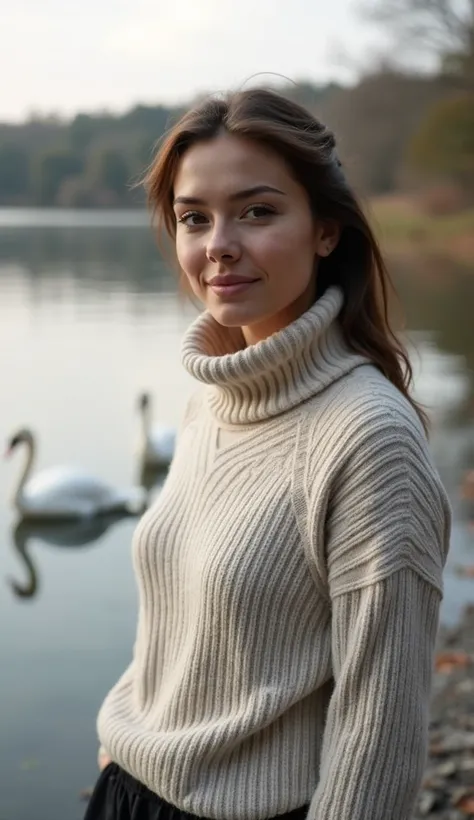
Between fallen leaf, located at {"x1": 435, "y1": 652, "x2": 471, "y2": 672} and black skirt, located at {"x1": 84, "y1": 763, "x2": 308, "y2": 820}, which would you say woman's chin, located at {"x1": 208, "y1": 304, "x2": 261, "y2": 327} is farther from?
fallen leaf, located at {"x1": 435, "y1": 652, "x2": 471, "y2": 672}

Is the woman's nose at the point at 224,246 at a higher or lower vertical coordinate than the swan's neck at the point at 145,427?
lower

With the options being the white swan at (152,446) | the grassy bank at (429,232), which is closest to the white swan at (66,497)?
the white swan at (152,446)

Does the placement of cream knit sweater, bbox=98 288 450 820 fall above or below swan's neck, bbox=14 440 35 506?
below

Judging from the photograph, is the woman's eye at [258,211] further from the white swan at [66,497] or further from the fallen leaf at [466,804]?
the white swan at [66,497]

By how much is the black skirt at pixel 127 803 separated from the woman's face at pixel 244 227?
771 millimetres

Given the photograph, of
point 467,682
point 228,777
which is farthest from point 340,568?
point 467,682

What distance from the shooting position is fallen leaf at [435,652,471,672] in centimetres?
441

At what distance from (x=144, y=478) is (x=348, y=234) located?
7.33 metres

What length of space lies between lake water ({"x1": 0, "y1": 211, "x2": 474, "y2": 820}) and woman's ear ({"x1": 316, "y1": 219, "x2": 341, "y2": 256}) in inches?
23.3

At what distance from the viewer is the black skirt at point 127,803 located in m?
1.50

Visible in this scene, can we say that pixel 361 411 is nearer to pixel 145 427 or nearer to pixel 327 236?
pixel 327 236

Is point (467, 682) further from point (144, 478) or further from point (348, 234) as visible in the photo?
point (144, 478)

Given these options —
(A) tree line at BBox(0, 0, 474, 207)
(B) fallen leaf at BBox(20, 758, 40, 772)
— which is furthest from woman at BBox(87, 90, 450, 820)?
(A) tree line at BBox(0, 0, 474, 207)

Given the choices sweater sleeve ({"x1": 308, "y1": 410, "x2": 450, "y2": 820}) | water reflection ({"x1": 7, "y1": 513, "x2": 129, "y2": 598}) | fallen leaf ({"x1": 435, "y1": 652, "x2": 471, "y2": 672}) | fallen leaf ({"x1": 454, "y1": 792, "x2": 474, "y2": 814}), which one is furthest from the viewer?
water reflection ({"x1": 7, "y1": 513, "x2": 129, "y2": 598})
